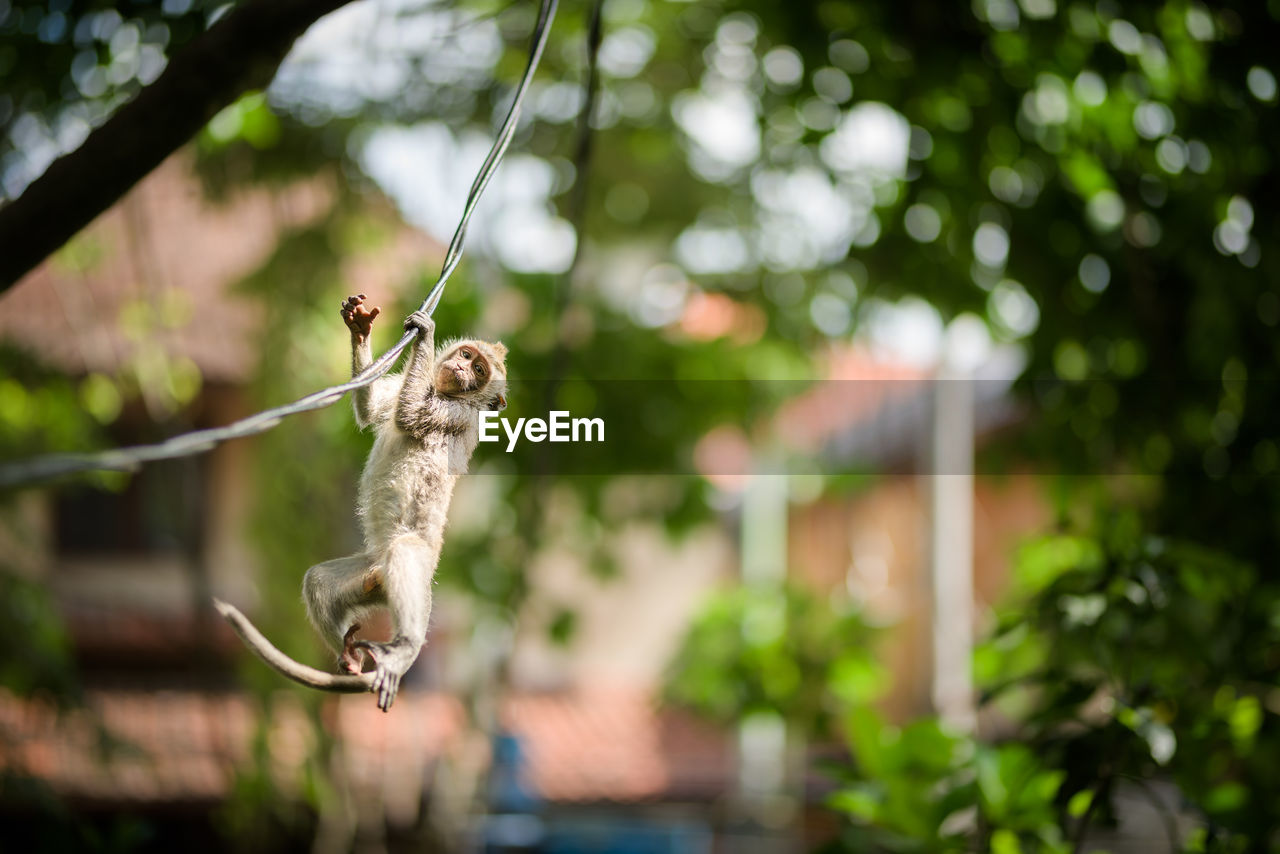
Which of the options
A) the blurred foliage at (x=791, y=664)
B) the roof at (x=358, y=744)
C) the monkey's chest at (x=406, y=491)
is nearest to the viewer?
the monkey's chest at (x=406, y=491)

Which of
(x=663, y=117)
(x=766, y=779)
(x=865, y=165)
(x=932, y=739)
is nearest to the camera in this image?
(x=932, y=739)

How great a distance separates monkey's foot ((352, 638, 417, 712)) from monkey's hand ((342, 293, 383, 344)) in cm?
Answer: 20

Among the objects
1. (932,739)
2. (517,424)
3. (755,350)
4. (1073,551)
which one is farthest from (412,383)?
(755,350)

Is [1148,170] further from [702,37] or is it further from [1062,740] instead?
[702,37]

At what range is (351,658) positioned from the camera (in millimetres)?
539

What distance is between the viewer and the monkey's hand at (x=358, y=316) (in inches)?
24.8

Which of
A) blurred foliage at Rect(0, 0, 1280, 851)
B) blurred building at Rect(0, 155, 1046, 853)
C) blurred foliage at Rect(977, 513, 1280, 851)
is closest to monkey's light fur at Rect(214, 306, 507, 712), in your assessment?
blurred foliage at Rect(0, 0, 1280, 851)

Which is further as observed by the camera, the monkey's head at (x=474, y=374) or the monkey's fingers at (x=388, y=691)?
the monkey's head at (x=474, y=374)

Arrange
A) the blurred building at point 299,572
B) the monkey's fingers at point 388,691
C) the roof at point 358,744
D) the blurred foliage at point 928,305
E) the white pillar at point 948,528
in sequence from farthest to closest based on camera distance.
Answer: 1. the white pillar at point 948,528
2. the blurred building at point 299,572
3. the roof at point 358,744
4. the blurred foliage at point 928,305
5. the monkey's fingers at point 388,691

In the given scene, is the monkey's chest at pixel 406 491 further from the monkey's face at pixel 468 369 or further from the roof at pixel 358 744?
the roof at pixel 358 744

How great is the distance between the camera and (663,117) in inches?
177

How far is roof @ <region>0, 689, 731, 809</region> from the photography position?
15.2 feet

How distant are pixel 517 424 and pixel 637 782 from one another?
7.57m

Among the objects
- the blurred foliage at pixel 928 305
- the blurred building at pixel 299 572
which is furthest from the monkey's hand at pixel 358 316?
the blurred building at pixel 299 572
